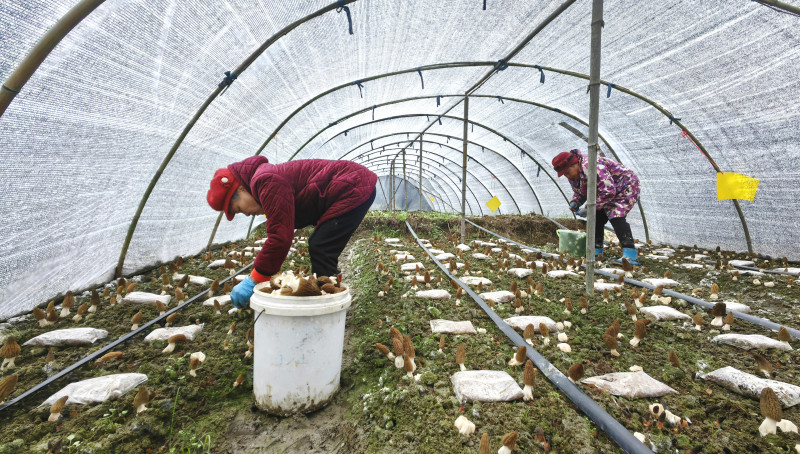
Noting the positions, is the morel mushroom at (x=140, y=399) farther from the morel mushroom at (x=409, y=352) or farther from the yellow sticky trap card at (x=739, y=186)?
the yellow sticky trap card at (x=739, y=186)

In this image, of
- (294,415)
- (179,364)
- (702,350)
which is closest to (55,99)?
(179,364)

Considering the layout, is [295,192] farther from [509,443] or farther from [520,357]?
[509,443]

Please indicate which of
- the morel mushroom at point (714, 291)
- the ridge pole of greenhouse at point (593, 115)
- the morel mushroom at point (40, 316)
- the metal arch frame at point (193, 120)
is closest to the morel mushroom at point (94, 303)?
the morel mushroom at point (40, 316)

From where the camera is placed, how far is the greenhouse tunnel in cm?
261

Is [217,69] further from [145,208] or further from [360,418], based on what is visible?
[360,418]

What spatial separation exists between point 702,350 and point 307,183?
3330mm

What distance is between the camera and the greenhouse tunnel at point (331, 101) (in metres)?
2.61

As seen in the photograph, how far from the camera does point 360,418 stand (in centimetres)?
176

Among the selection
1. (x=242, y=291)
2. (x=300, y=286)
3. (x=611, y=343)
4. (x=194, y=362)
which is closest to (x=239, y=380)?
(x=194, y=362)

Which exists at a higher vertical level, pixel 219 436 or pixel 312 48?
pixel 312 48

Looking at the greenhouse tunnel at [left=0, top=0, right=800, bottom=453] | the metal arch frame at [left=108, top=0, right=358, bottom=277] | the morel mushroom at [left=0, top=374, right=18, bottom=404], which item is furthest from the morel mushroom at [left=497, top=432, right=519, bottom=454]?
the metal arch frame at [left=108, top=0, right=358, bottom=277]

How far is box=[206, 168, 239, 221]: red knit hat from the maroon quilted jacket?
64 mm

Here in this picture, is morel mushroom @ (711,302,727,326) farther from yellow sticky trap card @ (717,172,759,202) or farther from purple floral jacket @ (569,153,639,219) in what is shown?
yellow sticky trap card @ (717,172,759,202)

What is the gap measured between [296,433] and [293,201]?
1.53m
